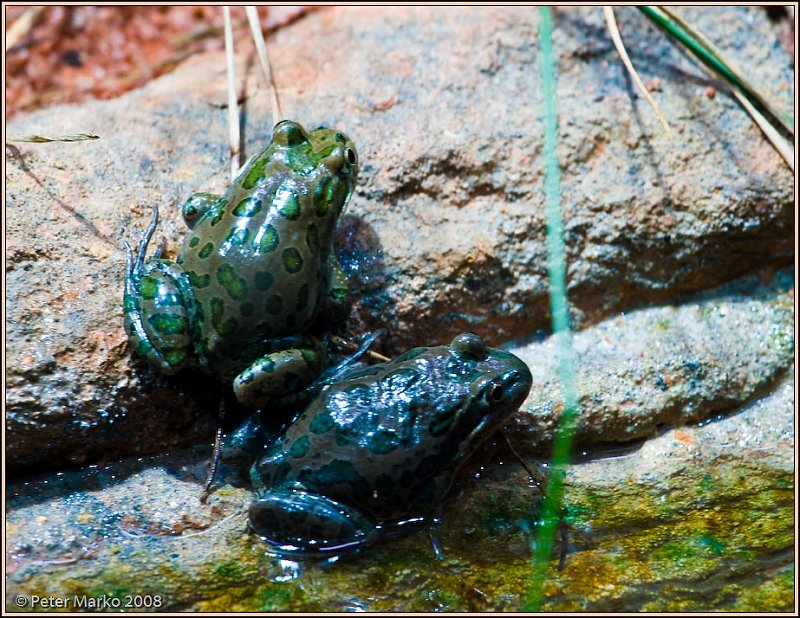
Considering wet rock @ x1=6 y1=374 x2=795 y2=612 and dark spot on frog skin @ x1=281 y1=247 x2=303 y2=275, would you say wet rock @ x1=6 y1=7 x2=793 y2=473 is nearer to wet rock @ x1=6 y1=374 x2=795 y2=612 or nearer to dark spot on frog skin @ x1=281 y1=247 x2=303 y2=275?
wet rock @ x1=6 y1=374 x2=795 y2=612

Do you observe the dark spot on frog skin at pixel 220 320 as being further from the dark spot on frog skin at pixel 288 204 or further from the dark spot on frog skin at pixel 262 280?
the dark spot on frog skin at pixel 288 204

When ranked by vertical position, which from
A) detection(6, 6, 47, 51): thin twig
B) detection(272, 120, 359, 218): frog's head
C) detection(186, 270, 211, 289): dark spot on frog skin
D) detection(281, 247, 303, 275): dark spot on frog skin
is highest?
detection(6, 6, 47, 51): thin twig

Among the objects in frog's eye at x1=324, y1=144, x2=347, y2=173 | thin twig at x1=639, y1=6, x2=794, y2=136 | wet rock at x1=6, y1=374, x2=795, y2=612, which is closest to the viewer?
wet rock at x1=6, y1=374, x2=795, y2=612

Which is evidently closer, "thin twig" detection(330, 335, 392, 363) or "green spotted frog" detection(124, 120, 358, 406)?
"green spotted frog" detection(124, 120, 358, 406)

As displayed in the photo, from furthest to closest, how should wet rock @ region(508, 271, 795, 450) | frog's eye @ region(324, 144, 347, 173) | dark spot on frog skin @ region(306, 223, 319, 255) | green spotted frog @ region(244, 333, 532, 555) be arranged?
wet rock @ region(508, 271, 795, 450) → frog's eye @ region(324, 144, 347, 173) → dark spot on frog skin @ region(306, 223, 319, 255) → green spotted frog @ region(244, 333, 532, 555)

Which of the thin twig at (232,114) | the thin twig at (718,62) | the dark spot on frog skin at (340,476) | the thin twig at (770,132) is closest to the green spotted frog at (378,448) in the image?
the dark spot on frog skin at (340,476)

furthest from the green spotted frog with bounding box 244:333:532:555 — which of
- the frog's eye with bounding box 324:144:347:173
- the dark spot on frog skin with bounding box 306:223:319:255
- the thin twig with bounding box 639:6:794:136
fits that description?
the thin twig with bounding box 639:6:794:136
